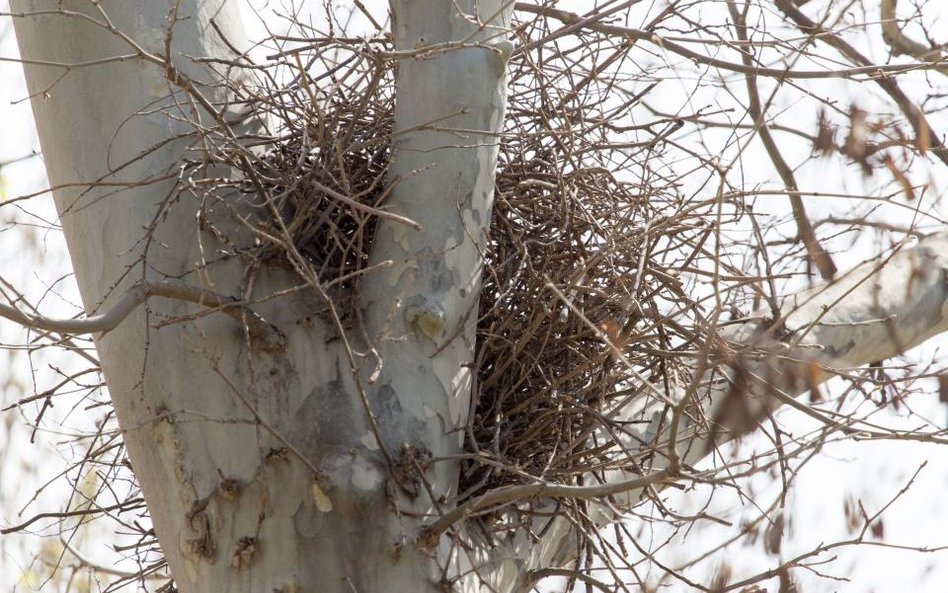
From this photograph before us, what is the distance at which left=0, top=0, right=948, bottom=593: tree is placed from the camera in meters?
1.51

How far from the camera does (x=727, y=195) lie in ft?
5.63

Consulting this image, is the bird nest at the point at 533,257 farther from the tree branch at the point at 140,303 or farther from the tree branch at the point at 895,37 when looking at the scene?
the tree branch at the point at 895,37

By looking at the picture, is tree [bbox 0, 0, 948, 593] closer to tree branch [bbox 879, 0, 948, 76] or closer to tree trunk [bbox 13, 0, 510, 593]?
tree trunk [bbox 13, 0, 510, 593]

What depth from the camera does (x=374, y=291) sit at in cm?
169

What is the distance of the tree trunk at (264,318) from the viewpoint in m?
1.50

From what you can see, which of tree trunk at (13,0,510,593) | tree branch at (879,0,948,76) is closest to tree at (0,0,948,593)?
tree trunk at (13,0,510,593)

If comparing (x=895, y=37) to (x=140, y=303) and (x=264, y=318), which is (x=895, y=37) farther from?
(x=140, y=303)

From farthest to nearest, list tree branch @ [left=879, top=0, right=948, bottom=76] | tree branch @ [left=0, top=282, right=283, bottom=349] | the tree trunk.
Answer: tree branch @ [left=879, top=0, right=948, bottom=76] → the tree trunk → tree branch @ [left=0, top=282, right=283, bottom=349]

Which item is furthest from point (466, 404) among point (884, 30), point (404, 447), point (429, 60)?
point (884, 30)

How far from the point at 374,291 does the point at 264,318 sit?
19 cm

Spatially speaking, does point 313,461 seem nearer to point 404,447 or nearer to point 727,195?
point 404,447

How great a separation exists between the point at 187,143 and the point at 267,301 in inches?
13.8

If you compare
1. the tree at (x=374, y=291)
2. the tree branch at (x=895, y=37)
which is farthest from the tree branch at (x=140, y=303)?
the tree branch at (x=895, y=37)

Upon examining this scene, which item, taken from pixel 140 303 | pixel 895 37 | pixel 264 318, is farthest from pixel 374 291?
pixel 895 37
